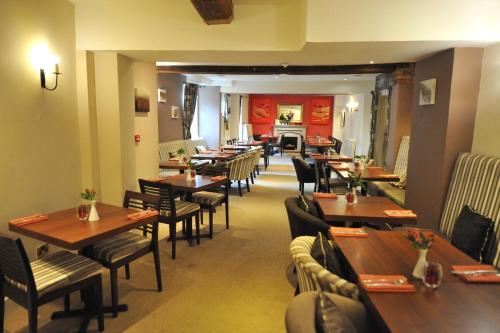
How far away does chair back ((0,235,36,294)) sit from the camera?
6.04ft

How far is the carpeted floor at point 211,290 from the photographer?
7.94 feet

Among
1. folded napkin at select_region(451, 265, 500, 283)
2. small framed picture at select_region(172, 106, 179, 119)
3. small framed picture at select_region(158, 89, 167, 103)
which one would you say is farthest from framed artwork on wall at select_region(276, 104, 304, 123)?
folded napkin at select_region(451, 265, 500, 283)

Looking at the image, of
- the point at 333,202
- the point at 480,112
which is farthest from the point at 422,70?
the point at 333,202

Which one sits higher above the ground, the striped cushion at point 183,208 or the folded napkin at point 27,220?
the folded napkin at point 27,220

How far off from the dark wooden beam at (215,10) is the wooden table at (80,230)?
200cm

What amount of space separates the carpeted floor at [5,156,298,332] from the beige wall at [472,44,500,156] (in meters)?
2.26

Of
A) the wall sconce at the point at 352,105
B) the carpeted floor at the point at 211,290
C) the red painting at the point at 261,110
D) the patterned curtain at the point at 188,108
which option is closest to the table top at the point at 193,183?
the carpeted floor at the point at 211,290

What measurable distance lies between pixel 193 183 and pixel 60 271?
1.89m

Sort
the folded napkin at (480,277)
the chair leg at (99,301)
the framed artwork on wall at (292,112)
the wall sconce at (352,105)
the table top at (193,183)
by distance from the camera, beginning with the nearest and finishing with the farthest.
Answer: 1. the folded napkin at (480,277)
2. the chair leg at (99,301)
3. the table top at (193,183)
4. the wall sconce at (352,105)
5. the framed artwork on wall at (292,112)

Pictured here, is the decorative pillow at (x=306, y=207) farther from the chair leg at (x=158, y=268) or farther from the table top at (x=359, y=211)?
the chair leg at (x=158, y=268)

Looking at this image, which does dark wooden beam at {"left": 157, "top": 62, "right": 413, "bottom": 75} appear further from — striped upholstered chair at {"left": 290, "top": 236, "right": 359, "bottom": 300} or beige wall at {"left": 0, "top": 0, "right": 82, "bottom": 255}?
striped upholstered chair at {"left": 290, "top": 236, "right": 359, "bottom": 300}

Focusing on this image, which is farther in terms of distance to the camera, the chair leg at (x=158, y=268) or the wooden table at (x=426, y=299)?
the chair leg at (x=158, y=268)

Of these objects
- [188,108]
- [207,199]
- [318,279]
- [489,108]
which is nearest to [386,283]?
[318,279]

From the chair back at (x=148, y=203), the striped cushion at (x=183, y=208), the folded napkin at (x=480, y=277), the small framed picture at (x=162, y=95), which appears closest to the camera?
the folded napkin at (x=480, y=277)
